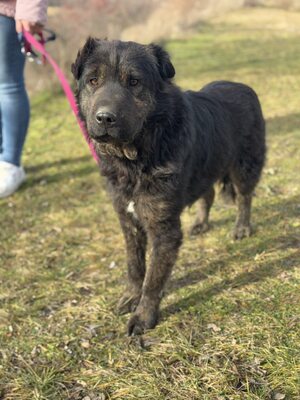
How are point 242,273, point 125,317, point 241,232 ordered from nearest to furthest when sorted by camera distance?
point 125,317, point 242,273, point 241,232

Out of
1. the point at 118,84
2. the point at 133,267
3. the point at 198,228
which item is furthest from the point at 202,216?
the point at 118,84

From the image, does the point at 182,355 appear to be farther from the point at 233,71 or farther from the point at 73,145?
the point at 233,71

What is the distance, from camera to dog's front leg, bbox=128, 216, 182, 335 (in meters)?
3.02

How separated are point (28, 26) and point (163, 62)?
175 cm

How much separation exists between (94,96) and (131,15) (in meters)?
10.2

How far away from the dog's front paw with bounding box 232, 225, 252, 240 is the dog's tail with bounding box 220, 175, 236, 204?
0.99 feet

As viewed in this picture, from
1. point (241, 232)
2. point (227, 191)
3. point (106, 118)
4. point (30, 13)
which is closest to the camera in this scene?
point (106, 118)

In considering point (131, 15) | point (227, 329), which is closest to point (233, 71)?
point (131, 15)

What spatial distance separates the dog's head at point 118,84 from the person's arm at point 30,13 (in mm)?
1391

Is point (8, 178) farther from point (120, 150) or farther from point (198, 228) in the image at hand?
point (120, 150)

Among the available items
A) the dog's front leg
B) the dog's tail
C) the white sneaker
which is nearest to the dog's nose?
the dog's front leg

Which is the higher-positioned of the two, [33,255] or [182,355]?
[182,355]

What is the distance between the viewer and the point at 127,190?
3039 millimetres

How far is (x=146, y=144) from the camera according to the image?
2.91 meters
